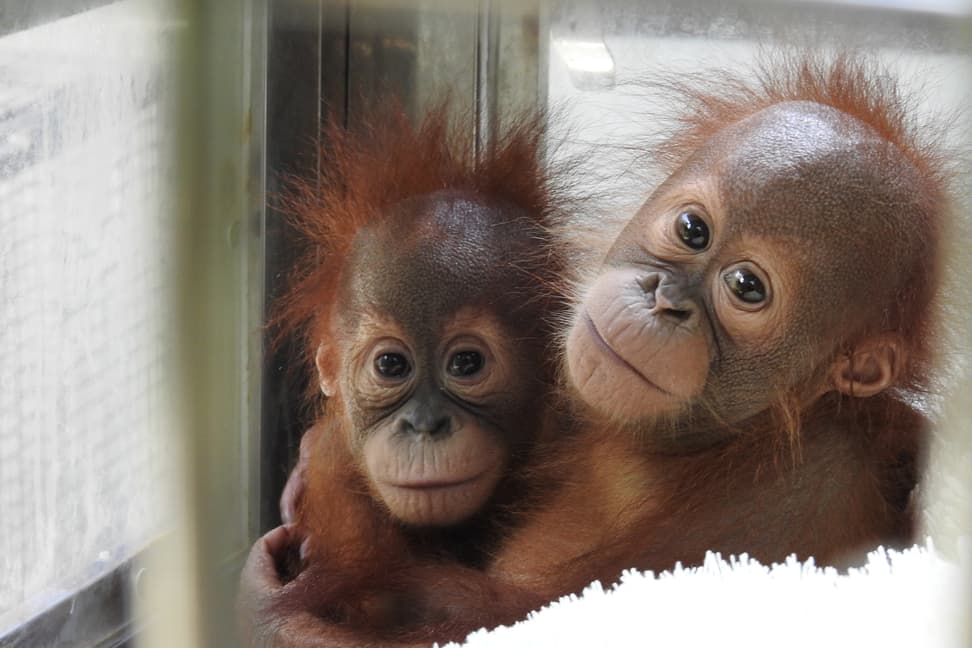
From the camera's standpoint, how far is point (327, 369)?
5.68ft

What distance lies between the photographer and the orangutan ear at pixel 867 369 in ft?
4.34

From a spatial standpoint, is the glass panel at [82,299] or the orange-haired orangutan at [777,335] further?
the glass panel at [82,299]

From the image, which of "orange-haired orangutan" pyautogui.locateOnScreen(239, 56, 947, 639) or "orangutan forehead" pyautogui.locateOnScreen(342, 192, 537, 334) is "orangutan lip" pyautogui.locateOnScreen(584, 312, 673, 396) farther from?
"orangutan forehead" pyautogui.locateOnScreen(342, 192, 537, 334)

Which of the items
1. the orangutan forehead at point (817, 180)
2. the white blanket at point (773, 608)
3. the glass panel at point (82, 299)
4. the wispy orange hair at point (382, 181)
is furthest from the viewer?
the wispy orange hair at point (382, 181)

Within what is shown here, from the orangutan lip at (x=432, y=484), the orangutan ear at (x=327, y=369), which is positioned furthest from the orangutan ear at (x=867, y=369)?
the orangutan ear at (x=327, y=369)

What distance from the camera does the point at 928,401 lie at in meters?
1.28

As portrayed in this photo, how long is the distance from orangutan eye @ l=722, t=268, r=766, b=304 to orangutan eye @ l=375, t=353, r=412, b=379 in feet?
1.66

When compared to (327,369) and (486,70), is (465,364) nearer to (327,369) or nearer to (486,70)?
(327,369)

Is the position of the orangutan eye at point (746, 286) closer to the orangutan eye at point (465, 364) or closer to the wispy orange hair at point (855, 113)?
the wispy orange hair at point (855, 113)

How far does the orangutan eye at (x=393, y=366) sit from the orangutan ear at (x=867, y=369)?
60 cm

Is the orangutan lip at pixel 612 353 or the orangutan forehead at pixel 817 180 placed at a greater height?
the orangutan forehead at pixel 817 180

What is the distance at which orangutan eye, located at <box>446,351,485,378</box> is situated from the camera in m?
1.57

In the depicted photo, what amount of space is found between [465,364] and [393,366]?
0.36ft

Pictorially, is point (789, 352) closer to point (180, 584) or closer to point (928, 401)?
point (928, 401)
